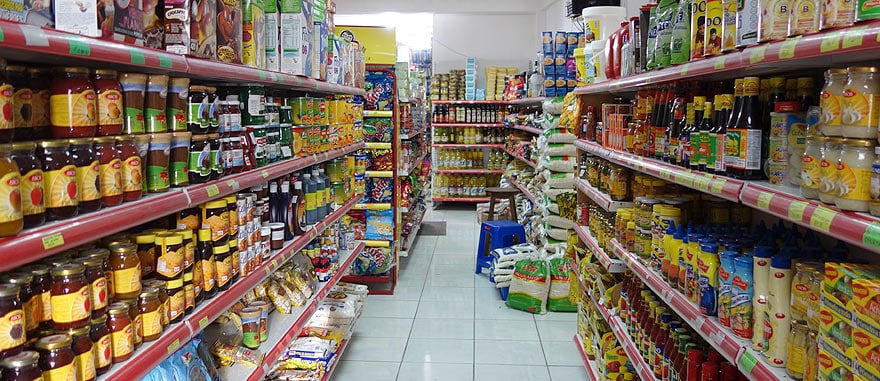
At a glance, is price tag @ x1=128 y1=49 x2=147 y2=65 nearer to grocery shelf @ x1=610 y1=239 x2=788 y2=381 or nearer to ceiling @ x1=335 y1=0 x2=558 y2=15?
grocery shelf @ x1=610 y1=239 x2=788 y2=381

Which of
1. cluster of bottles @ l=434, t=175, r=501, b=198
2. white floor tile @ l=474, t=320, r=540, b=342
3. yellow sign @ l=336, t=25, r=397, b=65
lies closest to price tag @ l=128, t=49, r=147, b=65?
white floor tile @ l=474, t=320, r=540, b=342

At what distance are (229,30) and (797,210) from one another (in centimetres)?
196

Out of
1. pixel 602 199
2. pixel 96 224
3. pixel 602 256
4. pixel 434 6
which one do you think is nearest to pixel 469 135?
pixel 434 6

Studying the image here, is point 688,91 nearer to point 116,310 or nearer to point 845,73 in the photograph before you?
point 845,73

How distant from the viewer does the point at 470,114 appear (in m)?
11.4

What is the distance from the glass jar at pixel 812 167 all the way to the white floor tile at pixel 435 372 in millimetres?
Result: 2933

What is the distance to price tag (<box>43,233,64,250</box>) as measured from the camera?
1364mm

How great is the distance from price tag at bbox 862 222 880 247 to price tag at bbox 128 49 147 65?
5.53ft

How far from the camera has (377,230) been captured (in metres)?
6.20

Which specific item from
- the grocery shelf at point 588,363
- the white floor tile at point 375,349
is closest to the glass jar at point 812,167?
the grocery shelf at point 588,363

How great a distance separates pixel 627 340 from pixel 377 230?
3324 millimetres

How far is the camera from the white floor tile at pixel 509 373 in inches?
166

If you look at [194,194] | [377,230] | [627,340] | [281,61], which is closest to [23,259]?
[194,194]

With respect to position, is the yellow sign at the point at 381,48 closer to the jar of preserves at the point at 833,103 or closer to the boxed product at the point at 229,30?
the boxed product at the point at 229,30
